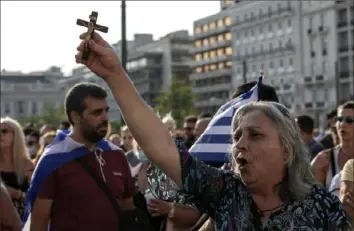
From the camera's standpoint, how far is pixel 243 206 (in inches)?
126

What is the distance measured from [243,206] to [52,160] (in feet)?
8.31

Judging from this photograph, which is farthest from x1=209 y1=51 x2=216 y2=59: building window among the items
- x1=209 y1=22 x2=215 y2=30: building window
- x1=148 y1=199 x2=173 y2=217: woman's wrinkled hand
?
x1=148 y1=199 x2=173 y2=217: woman's wrinkled hand

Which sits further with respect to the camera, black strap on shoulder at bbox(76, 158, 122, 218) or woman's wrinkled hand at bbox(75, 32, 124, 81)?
black strap on shoulder at bbox(76, 158, 122, 218)

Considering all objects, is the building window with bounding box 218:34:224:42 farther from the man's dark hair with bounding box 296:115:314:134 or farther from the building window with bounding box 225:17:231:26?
the man's dark hair with bounding box 296:115:314:134

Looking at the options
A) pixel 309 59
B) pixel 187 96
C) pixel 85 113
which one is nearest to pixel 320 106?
pixel 309 59

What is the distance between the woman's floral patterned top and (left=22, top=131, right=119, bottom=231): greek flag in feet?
7.80

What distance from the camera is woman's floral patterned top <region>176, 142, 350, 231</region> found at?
314cm

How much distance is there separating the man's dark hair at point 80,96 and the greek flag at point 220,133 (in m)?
0.77

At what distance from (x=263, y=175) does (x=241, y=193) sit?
0.13 metres

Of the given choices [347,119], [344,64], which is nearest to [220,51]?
[344,64]

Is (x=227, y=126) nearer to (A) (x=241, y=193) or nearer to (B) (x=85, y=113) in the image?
(B) (x=85, y=113)

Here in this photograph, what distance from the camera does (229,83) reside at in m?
106

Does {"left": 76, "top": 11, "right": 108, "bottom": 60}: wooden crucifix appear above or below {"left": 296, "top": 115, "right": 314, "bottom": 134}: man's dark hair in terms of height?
above

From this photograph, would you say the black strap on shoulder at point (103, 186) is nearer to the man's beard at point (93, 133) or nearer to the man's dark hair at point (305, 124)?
the man's beard at point (93, 133)
